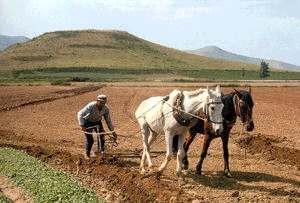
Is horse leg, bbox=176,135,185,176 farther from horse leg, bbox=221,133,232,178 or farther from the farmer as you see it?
the farmer

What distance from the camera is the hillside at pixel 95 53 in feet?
450

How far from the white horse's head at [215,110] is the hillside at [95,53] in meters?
117

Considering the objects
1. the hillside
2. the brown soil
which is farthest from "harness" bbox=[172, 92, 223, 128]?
the hillside

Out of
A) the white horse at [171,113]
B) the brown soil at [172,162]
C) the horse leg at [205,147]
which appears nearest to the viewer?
the brown soil at [172,162]

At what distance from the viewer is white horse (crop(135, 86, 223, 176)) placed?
43.5 feet

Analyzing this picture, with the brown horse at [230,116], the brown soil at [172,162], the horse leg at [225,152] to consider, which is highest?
the brown horse at [230,116]

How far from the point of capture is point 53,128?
27.1 meters

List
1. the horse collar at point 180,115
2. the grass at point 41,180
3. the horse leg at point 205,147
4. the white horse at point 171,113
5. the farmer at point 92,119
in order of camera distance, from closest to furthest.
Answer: the grass at point 41,180, the white horse at point 171,113, the horse collar at point 180,115, the horse leg at point 205,147, the farmer at point 92,119

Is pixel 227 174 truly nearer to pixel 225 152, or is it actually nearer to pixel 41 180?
pixel 225 152

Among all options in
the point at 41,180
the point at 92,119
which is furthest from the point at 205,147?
the point at 41,180

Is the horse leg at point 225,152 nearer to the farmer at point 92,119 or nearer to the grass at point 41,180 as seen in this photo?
the farmer at point 92,119

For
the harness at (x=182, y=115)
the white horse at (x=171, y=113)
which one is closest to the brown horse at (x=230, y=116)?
the harness at (x=182, y=115)

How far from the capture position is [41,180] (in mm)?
13875

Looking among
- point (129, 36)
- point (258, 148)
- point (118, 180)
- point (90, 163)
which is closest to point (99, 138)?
point (90, 163)
